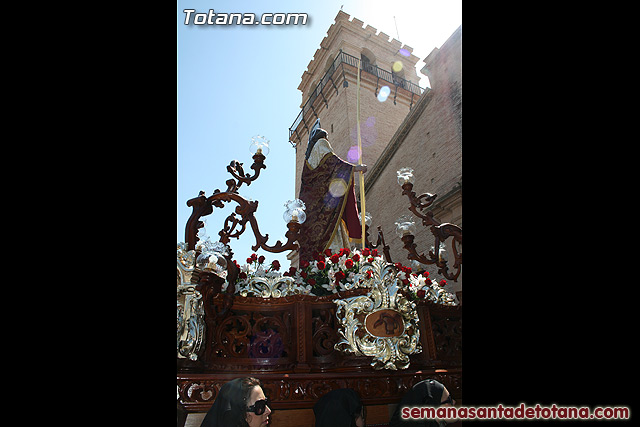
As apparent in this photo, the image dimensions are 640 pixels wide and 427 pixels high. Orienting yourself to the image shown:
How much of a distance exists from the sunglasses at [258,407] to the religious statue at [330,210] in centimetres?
275

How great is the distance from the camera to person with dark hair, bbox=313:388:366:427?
2994mm

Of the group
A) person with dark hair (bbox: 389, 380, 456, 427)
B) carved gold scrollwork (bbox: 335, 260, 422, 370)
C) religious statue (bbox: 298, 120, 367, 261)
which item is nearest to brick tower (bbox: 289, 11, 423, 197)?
religious statue (bbox: 298, 120, 367, 261)

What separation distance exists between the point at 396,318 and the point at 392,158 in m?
11.6

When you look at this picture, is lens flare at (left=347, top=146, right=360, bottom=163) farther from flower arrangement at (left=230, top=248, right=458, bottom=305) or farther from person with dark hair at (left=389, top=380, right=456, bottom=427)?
person with dark hair at (left=389, top=380, right=456, bottom=427)

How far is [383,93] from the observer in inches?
778

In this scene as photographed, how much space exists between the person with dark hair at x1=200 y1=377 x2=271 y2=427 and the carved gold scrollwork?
2.93ft

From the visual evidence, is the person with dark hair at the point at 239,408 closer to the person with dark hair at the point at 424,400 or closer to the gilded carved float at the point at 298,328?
the gilded carved float at the point at 298,328

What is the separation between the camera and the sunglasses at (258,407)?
2.87m

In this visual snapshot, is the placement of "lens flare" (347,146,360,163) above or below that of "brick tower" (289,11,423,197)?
below

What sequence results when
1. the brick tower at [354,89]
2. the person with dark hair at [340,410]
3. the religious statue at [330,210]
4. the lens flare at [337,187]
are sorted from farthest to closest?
the brick tower at [354,89] < the lens flare at [337,187] < the religious statue at [330,210] < the person with dark hair at [340,410]

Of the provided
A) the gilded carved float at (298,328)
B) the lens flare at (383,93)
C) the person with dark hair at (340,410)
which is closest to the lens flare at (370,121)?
the lens flare at (383,93)

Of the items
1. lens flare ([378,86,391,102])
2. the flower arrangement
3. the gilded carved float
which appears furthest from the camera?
lens flare ([378,86,391,102])
